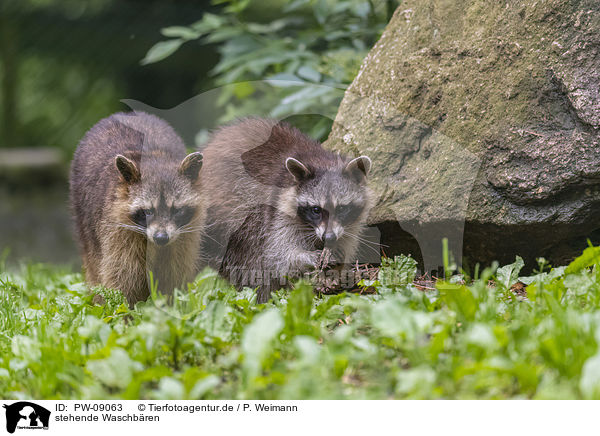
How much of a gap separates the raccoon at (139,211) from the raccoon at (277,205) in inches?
9.0

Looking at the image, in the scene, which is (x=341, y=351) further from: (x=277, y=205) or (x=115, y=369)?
(x=277, y=205)

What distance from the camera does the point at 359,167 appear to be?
13.6 ft

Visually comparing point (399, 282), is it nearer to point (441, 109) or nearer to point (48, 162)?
point (441, 109)

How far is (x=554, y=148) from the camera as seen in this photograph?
145 inches

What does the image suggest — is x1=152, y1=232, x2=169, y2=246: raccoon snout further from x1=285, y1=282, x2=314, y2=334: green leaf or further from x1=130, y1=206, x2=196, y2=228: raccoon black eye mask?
x1=285, y1=282, x2=314, y2=334: green leaf

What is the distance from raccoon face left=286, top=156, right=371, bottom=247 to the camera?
409 cm

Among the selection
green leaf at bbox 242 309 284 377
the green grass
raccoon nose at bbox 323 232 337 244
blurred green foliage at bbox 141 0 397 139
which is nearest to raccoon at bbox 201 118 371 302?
raccoon nose at bbox 323 232 337 244

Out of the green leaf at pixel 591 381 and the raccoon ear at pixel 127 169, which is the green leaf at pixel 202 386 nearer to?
the green leaf at pixel 591 381

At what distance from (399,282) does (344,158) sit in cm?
112

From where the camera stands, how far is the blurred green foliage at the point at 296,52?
5.25 meters

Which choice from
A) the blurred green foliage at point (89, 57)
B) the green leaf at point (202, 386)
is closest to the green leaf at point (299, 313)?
the green leaf at point (202, 386)

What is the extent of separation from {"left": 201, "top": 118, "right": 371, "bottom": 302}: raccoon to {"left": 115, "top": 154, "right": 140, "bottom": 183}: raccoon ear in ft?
1.54
